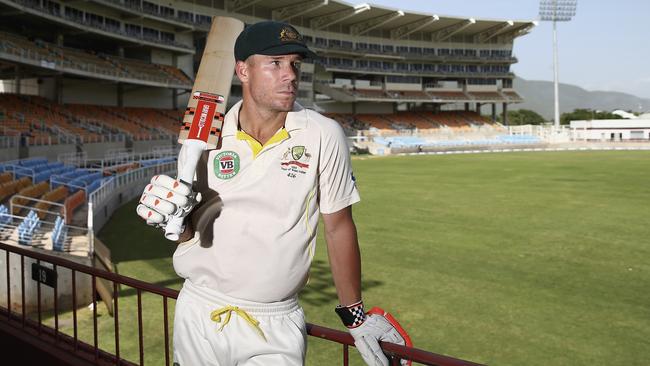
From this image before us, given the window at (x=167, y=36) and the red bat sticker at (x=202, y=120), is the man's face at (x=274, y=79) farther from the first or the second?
the window at (x=167, y=36)

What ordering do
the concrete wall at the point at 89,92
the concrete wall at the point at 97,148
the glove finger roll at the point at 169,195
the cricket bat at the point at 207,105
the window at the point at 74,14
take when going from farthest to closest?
1. the concrete wall at the point at 89,92
2. the window at the point at 74,14
3. the concrete wall at the point at 97,148
4. the cricket bat at the point at 207,105
5. the glove finger roll at the point at 169,195

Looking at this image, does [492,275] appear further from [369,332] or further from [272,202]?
[272,202]

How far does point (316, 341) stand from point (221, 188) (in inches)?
192

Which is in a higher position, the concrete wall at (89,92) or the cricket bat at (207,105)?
the concrete wall at (89,92)

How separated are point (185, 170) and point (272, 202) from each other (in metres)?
0.35

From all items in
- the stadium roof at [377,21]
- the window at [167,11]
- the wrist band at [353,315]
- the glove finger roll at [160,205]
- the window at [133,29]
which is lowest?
the wrist band at [353,315]

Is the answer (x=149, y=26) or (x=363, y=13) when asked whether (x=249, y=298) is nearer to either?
(x=149, y=26)

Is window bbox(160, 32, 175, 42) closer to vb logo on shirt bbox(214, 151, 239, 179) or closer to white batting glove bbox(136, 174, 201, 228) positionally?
vb logo on shirt bbox(214, 151, 239, 179)

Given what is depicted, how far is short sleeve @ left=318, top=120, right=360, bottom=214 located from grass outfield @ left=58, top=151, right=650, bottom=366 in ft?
14.1

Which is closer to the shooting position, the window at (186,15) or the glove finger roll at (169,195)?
the glove finger roll at (169,195)

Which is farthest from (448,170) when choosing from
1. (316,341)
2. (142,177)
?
A: (316,341)

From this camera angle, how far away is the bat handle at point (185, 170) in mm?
1982

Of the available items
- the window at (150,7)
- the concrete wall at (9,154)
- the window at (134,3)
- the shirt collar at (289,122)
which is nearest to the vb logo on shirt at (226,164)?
the shirt collar at (289,122)

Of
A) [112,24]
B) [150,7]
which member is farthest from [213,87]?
[150,7]
